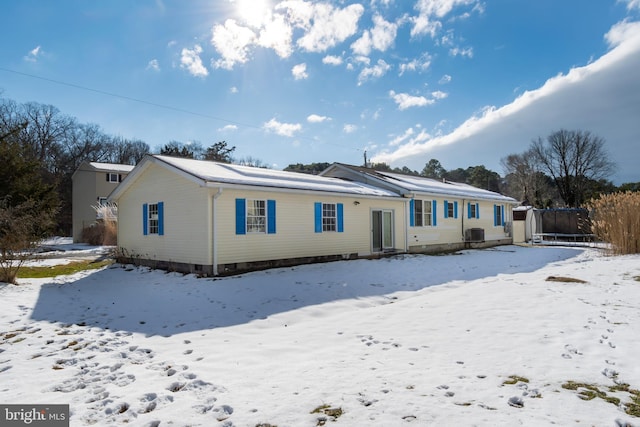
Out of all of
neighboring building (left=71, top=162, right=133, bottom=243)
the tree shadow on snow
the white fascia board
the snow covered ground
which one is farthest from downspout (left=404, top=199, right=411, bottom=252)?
neighboring building (left=71, top=162, right=133, bottom=243)

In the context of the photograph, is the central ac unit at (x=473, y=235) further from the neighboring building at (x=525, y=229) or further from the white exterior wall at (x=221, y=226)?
the white exterior wall at (x=221, y=226)

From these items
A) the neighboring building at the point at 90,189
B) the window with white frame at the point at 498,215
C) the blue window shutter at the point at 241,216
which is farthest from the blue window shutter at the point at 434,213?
the neighboring building at the point at 90,189

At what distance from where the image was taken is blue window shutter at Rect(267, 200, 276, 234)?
38.0ft

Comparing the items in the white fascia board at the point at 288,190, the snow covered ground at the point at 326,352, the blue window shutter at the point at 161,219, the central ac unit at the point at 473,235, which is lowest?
the snow covered ground at the point at 326,352

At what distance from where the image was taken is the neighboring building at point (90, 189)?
28.8m

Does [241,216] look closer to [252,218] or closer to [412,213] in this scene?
[252,218]

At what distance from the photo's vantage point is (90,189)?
29188mm

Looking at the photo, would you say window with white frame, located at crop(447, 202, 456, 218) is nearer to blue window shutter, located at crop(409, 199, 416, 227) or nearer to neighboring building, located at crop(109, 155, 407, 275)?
blue window shutter, located at crop(409, 199, 416, 227)

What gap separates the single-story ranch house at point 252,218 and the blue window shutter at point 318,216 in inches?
1.4

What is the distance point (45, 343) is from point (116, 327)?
1017 millimetres

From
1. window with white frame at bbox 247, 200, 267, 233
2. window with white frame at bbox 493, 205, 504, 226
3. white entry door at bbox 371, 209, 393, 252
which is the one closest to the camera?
window with white frame at bbox 247, 200, 267, 233

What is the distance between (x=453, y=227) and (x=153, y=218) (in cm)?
1402

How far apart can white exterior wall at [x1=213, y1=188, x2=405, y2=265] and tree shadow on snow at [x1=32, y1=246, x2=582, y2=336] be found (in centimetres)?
76

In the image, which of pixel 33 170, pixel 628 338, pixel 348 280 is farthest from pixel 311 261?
pixel 33 170
